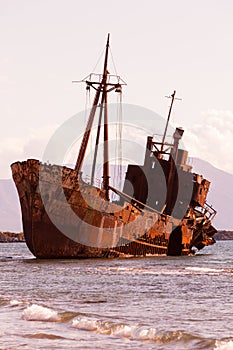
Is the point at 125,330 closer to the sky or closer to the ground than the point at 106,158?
closer to the ground

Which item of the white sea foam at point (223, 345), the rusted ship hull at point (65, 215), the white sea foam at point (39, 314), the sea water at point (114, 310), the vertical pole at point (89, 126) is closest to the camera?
the white sea foam at point (223, 345)

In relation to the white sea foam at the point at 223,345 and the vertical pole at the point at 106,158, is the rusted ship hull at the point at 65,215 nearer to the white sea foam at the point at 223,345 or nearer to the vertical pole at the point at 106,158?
the vertical pole at the point at 106,158

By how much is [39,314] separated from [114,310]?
229 cm

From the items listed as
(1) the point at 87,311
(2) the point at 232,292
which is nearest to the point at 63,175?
(2) the point at 232,292

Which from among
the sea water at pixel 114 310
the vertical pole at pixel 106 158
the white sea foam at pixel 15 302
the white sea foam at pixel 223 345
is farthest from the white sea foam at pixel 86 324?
the vertical pole at pixel 106 158

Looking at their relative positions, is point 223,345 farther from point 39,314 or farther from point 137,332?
point 39,314

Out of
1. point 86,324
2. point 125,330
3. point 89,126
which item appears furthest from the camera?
point 89,126

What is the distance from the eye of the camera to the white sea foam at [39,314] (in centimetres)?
1915

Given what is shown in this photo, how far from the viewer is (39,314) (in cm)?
1948

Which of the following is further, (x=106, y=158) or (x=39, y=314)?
(x=106, y=158)

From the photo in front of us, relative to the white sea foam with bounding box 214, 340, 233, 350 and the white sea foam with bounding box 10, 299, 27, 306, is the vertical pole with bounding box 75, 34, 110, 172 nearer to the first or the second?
the white sea foam with bounding box 10, 299, 27, 306

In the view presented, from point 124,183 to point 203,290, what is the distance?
113ft

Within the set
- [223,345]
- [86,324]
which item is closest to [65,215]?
[86,324]

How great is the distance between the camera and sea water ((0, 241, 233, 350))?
15930mm
